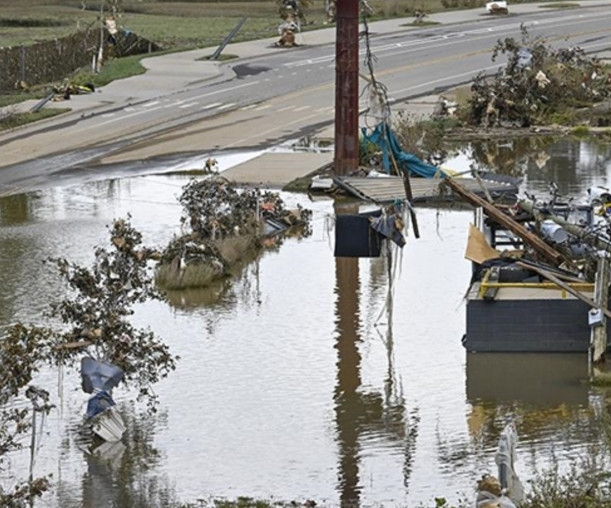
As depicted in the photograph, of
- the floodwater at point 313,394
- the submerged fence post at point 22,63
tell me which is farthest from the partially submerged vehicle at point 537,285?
the submerged fence post at point 22,63

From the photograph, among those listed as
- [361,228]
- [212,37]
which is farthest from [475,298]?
[212,37]

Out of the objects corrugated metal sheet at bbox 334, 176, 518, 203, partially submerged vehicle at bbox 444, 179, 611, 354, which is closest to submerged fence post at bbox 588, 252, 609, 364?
partially submerged vehicle at bbox 444, 179, 611, 354

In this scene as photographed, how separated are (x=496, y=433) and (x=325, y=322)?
25.0 ft

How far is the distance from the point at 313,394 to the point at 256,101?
37213mm

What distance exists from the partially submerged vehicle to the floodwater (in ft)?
1.43

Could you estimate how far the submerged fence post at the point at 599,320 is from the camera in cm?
2806

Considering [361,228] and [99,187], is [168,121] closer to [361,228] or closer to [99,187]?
[99,187]

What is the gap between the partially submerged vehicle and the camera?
2903 centimetres

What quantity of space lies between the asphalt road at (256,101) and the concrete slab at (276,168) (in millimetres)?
2150

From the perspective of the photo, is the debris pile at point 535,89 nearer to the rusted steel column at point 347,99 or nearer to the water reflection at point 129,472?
the rusted steel column at point 347,99

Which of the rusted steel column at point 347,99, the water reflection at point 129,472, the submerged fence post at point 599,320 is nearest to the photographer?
the water reflection at point 129,472

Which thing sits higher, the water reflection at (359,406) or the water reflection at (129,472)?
the water reflection at (129,472)

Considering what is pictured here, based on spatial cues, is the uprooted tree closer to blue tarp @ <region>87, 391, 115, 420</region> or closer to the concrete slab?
blue tarp @ <region>87, 391, 115, 420</region>

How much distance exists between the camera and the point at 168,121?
59.4m
